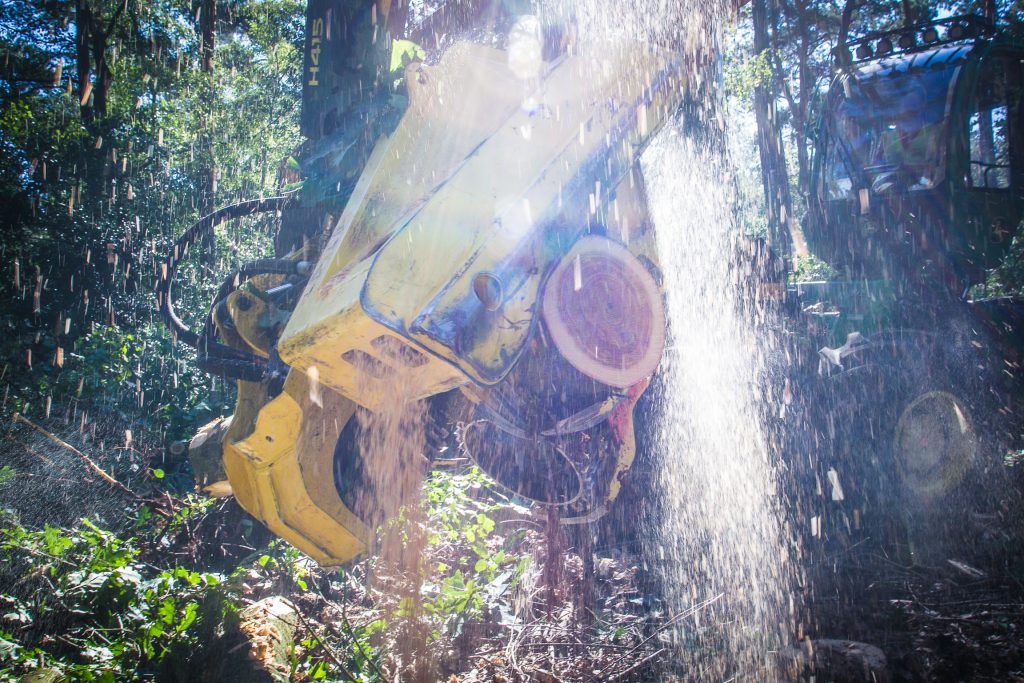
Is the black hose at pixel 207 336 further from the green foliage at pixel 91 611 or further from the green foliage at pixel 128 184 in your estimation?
the green foliage at pixel 128 184

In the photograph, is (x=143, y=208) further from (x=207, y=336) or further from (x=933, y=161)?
(x=933, y=161)

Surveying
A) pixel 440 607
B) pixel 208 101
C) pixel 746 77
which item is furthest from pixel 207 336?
pixel 208 101

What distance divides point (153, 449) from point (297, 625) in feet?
10.9

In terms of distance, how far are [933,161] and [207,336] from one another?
390cm

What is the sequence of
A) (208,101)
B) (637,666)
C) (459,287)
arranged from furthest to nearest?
(208,101) < (637,666) < (459,287)

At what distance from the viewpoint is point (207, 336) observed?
2691 mm

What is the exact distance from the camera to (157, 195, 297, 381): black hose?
8.52ft

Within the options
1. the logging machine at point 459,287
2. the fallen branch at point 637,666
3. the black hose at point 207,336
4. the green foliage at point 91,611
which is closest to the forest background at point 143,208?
the green foliage at point 91,611

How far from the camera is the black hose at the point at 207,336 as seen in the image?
2.60m

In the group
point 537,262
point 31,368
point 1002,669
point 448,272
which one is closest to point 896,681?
point 1002,669

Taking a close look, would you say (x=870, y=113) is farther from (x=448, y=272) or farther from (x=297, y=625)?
(x=297, y=625)

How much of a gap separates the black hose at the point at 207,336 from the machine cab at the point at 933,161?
131 inches

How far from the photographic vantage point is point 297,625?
298 cm

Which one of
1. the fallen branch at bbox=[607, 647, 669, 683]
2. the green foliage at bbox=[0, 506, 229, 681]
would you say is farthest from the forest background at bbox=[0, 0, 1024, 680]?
the fallen branch at bbox=[607, 647, 669, 683]
